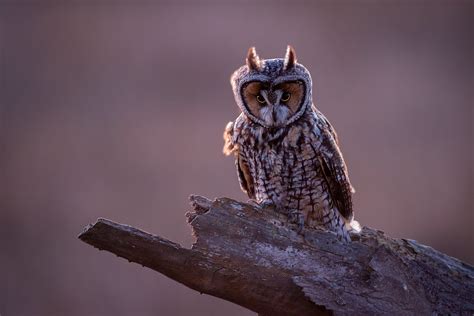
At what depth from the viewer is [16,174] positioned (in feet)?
22.5

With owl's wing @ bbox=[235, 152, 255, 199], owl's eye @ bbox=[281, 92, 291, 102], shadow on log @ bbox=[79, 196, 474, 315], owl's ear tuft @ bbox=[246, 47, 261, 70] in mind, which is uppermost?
owl's ear tuft @ bbox=[246, 47, 261, 70]

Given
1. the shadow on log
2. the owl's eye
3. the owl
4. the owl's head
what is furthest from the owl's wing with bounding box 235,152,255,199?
the shadow on log

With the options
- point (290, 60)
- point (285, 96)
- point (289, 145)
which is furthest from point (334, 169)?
point (290, 60)

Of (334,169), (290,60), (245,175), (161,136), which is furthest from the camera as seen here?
(161,136)

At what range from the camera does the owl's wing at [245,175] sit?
11.1ft

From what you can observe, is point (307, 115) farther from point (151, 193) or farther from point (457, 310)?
point (151, 193)

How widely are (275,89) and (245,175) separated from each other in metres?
0.57

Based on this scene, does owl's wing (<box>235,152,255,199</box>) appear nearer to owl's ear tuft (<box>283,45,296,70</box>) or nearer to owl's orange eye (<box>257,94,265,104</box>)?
owl's orange eye (<box>257,94,265,104</box>)

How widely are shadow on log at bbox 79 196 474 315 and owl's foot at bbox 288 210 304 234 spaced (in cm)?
3

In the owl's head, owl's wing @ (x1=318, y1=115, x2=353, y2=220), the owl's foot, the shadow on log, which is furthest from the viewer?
owl's wing @ (x1=318, y1=115, x2=353, y2=220)

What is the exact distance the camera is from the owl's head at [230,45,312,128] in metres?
3.06

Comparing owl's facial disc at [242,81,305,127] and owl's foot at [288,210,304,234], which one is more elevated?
owl's facial disc at [242,81,305,127]

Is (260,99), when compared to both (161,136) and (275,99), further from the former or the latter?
(161,136)

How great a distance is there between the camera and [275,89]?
10.1ft
